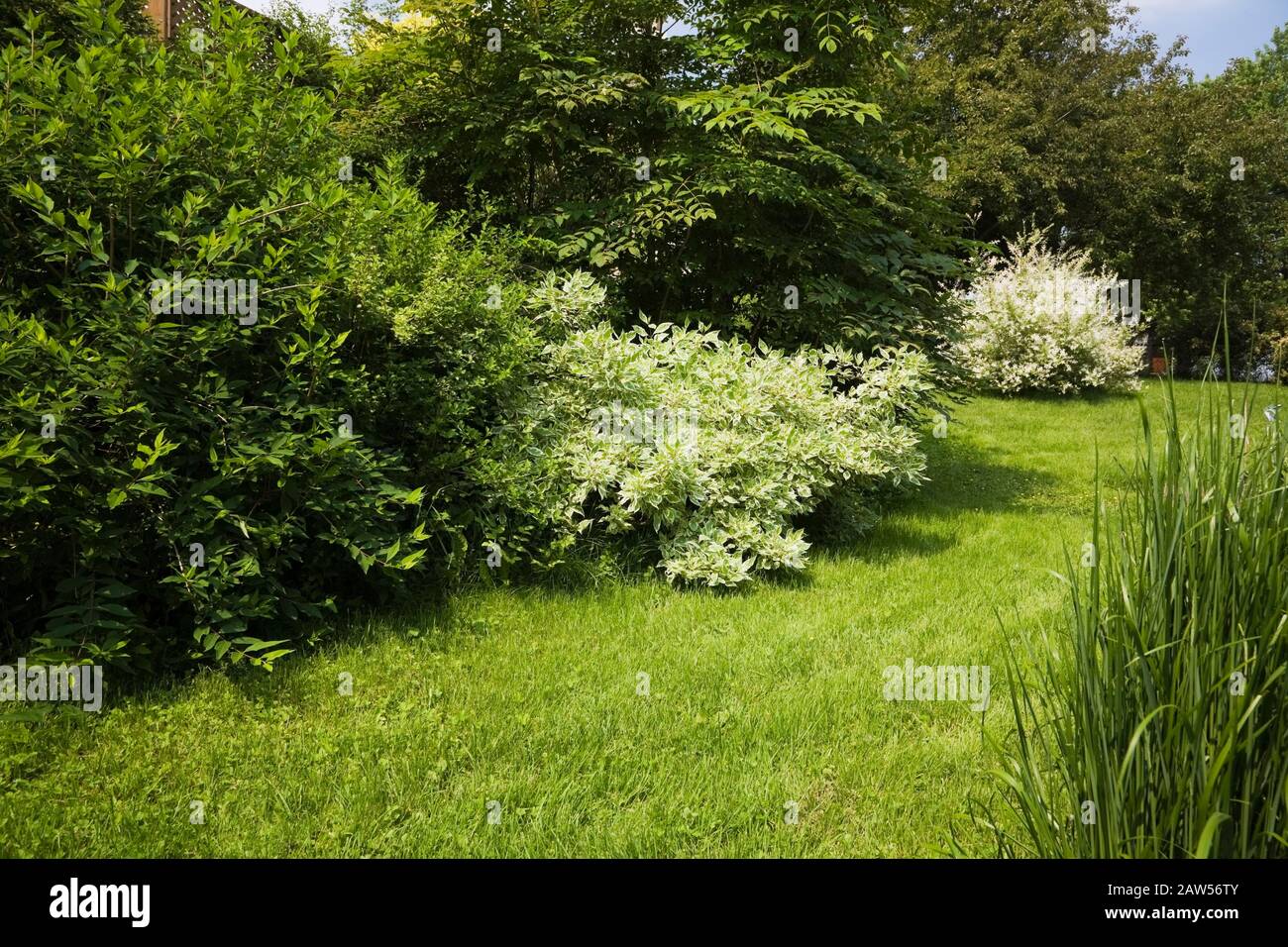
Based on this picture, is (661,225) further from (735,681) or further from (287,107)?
(735,681)

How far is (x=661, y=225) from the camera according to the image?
263 inches

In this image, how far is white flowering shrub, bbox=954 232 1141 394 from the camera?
14.3 metres

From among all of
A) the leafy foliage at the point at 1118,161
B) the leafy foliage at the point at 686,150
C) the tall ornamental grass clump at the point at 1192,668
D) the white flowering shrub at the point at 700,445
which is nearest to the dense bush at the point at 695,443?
the white flowering shrub at the point at 700,445

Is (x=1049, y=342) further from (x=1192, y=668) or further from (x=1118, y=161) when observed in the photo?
(x=1192, y=668)

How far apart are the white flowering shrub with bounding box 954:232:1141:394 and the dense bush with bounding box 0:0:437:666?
12.2 metres

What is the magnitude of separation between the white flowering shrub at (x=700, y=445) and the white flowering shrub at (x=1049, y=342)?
29.0 feet

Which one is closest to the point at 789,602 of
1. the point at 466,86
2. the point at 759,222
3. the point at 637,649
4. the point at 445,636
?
the point at 637,649

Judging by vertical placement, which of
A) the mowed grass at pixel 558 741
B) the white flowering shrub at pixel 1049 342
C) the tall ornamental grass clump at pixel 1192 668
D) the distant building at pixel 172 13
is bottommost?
the mowed grass at pixel 558 741

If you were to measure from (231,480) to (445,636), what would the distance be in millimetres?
1283

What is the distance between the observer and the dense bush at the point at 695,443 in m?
5.32

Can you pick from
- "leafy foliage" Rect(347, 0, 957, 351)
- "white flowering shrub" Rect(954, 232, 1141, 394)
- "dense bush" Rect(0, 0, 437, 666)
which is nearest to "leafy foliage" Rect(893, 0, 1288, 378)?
"white flowering shrub" Rect(954, 232, 1141, 394)

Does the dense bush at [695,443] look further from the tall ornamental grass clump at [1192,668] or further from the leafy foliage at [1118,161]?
the leafy foliage at [1118,161]

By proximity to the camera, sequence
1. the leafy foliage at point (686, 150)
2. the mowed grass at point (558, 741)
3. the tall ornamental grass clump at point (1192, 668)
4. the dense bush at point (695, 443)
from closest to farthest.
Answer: the tall ornamental grass clump at point (1192, 668), the mowed grass at point (558, 741), the dense bush at point (695, 443), the leafy foliage at point (686, 150)

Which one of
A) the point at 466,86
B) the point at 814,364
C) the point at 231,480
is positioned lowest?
the point at 231,480
